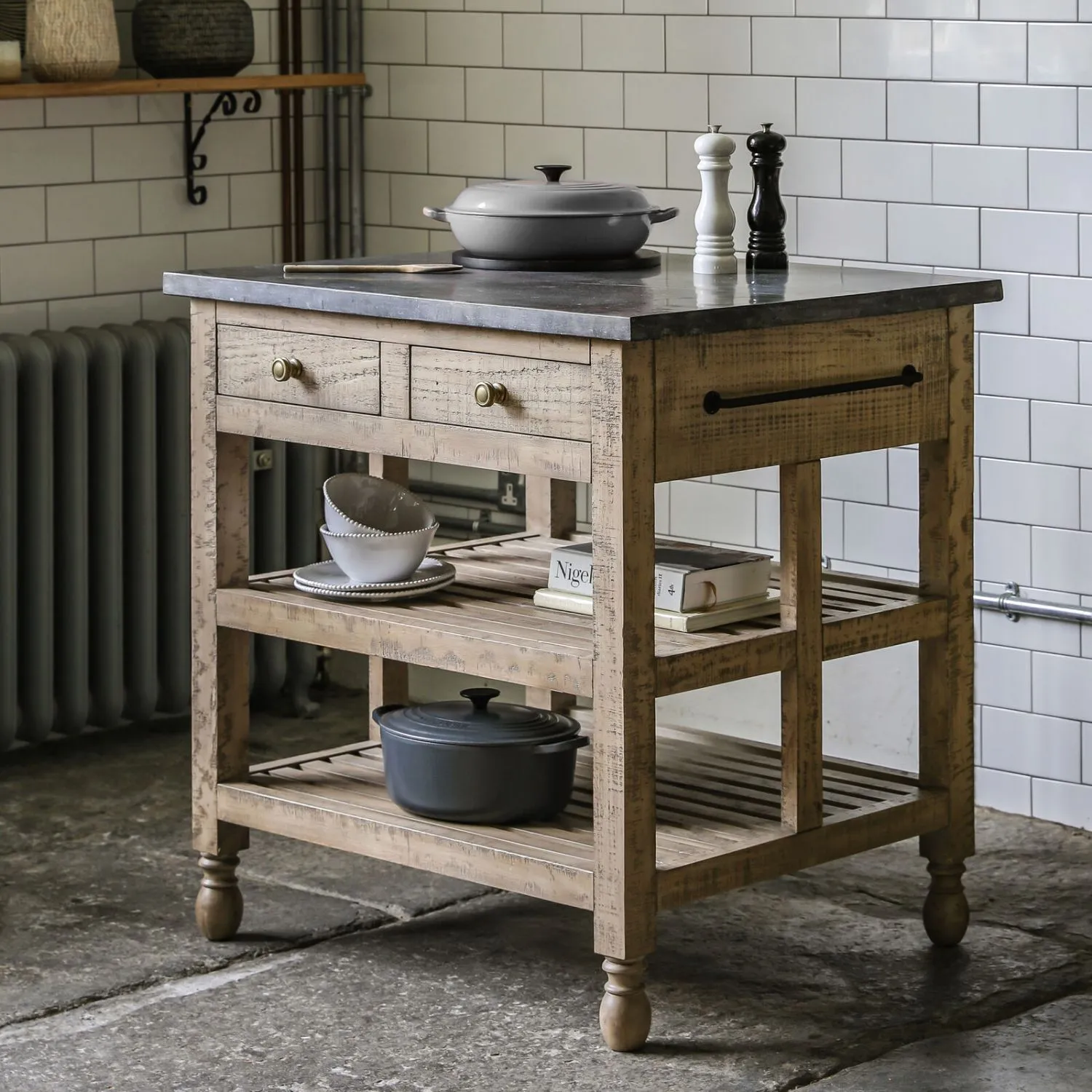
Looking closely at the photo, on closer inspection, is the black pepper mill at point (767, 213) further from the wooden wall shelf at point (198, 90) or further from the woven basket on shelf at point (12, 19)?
the woven basket on shelf at point (12, 19)

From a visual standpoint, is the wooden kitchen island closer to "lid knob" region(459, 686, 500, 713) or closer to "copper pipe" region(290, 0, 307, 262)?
"lid knob" region(459, 686, 500, 713)

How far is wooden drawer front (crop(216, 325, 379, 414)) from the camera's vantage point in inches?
126

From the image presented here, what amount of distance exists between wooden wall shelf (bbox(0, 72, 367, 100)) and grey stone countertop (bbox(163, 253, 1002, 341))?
3.89 feet

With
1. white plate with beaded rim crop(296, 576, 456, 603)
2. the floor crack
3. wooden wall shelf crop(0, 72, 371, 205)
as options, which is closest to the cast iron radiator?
wooden wall shelf crop(0, 72, 371, 205)

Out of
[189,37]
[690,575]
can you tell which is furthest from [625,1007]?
[189,37]

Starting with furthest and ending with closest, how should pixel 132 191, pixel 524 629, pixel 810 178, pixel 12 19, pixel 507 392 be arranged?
pixel 132 191 → pixel 12 19 → pixel 810 178 → pixel 524 629 → pixel 507 392

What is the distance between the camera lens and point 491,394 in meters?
3.00

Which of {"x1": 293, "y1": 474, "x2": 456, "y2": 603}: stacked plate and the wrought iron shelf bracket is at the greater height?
the wrought iron shelf bracket

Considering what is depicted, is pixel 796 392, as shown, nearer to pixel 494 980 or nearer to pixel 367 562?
pixel 367 562

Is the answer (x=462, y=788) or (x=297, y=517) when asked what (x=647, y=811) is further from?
(x=297, y=517)

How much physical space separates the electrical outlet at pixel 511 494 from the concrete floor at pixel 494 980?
46.3 inches

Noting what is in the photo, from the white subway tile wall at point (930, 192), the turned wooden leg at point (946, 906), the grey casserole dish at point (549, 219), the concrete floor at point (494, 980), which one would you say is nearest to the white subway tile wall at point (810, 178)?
the white subway tile wall at point (930, 192)

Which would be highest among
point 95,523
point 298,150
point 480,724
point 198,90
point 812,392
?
point 198,90

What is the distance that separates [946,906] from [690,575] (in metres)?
0.77
